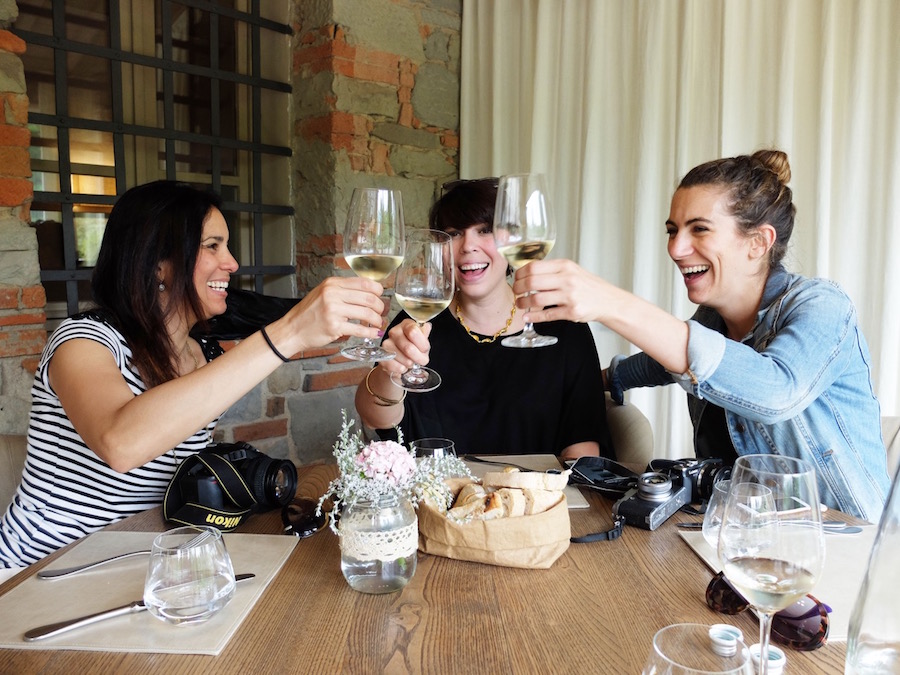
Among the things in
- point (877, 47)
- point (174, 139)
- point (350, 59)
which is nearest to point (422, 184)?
point (350, 59)

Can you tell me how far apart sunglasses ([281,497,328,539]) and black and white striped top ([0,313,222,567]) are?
0.41m

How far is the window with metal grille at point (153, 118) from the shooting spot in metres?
2.30

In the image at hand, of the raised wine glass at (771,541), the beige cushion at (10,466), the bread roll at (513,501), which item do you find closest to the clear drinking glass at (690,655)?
the raised wine glass at (771,541)

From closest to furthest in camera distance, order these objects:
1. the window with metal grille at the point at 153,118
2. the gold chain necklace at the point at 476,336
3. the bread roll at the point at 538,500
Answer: the bread roll at the point at 538,500 < the gold chain necklace at the point at 476,336 < the window with metal grille at the point at 153,118

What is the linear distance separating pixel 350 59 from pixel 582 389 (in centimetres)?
164

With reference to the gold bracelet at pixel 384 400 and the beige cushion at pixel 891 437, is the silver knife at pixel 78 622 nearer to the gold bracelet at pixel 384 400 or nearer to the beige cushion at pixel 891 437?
the gold bracelet at pixel 384 400

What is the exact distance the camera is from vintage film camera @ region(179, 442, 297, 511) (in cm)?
109

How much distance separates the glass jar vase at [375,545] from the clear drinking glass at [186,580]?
0.50 feet

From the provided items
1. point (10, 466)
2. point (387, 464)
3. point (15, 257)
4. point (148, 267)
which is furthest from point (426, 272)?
point (15, 257)

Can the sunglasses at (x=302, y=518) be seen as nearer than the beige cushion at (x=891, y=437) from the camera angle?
Yes

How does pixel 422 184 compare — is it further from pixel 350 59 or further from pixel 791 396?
pixel 791 396

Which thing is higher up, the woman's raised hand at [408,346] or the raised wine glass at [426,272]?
the raised wine glass at [426,272]

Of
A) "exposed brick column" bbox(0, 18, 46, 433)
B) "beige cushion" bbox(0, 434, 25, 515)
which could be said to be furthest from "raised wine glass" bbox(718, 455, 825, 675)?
"exposed brick column" bbox(0, 18, 46, 433)

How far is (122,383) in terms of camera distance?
1229mm
